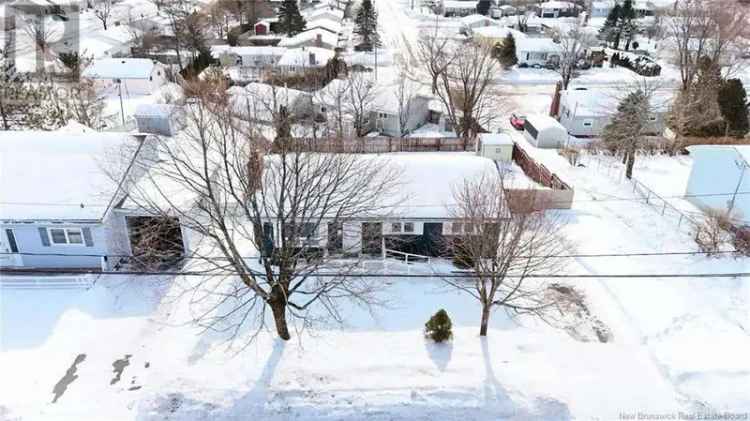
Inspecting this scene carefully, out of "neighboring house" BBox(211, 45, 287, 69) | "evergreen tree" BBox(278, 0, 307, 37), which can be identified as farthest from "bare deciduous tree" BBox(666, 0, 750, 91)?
"evergreen tree" BBox(278, 0, 307, 37)

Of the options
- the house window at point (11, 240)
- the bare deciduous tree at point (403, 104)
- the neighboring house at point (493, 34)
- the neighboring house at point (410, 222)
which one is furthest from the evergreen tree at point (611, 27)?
the house window at point (11, 240)

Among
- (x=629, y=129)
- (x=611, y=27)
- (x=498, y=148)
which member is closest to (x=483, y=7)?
(x=611, y=27)

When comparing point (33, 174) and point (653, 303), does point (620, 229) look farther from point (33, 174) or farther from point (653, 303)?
point (33, 174)

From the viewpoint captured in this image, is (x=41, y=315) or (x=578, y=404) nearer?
(x=578, y=404)

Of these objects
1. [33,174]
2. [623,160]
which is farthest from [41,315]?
[623,160]

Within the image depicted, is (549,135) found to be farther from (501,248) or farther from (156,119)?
(156,119)

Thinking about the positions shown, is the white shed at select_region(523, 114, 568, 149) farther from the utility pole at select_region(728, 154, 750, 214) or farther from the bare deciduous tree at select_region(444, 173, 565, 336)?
the bare deciduous tree at select_region(444, 173, 565, 336)
